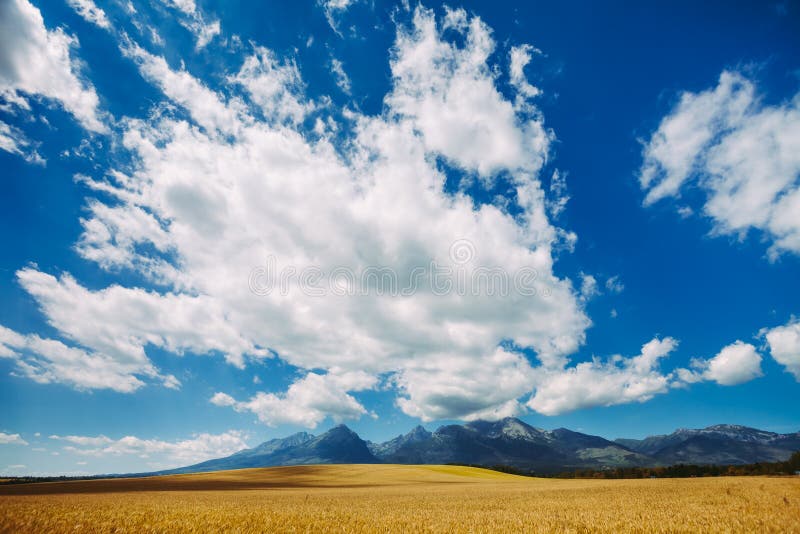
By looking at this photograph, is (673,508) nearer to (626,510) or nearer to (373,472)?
(626,510)

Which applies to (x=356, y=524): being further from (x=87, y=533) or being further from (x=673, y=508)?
(x=673, y=508)

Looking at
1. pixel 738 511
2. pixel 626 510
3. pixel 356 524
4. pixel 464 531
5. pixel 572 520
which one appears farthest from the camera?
pixel 626 510

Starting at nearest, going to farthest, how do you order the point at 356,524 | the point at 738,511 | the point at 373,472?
the point at 356,524 < the point at 738,511 < the point at 373,472

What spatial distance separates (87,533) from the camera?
38.4 ft

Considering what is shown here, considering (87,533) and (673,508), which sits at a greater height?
(87,533)

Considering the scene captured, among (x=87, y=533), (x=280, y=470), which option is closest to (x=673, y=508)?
(x=87, y=533)

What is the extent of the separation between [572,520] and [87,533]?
18.6 meters

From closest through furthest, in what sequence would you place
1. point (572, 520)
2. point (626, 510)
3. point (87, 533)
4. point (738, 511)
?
point (87, 533) → point (572, 520) → point (738, 511) → point (626, 510)

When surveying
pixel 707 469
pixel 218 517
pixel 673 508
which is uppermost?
pixel 218 517

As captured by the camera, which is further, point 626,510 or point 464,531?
point 626,510

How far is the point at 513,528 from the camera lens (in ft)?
46.5

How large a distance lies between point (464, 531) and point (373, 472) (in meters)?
86.9

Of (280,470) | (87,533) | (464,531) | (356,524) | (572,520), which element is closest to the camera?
(87,533)

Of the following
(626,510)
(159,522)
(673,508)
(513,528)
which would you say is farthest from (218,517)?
(673,508)
